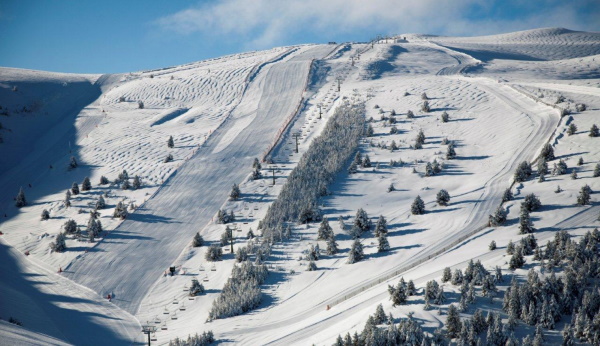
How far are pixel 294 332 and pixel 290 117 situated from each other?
44680 mm

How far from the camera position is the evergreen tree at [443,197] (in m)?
37.1

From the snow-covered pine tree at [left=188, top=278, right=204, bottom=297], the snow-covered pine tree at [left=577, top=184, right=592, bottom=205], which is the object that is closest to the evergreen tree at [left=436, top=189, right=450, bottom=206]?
the snow-covered pine tree at [left=577, top=184, right=592, bottom=205]

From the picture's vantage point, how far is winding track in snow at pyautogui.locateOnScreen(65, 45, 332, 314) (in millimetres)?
35656

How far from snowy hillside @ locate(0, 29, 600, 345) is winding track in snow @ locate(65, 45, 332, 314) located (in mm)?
212

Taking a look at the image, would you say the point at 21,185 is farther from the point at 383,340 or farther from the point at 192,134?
the point at 383,340

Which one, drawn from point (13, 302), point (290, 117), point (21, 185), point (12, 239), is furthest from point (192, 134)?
point (13, 302)

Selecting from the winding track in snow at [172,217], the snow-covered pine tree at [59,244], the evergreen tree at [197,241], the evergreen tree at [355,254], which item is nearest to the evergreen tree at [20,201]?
the snow-covered pine tree at [59,244]

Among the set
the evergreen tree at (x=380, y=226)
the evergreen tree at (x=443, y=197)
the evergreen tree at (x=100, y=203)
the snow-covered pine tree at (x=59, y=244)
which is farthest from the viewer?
the evergreen tree at (x=100, y=203)

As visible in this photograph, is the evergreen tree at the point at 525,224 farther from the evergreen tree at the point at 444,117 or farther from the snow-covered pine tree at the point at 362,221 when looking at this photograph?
the evergreen tree at the point at 444,117

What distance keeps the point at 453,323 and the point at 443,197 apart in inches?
735

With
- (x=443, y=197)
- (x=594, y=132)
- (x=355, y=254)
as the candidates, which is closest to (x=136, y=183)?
(x=355, y=254)

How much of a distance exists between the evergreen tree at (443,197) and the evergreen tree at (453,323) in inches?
713

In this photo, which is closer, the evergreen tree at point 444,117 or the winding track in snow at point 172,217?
the winding track in snow at point 172,217

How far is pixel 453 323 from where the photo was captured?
781 inches
